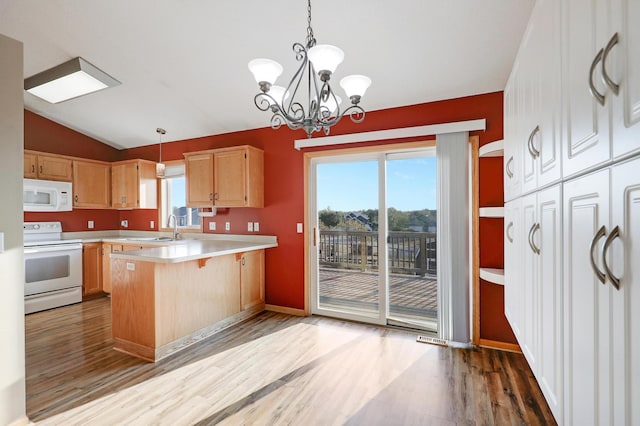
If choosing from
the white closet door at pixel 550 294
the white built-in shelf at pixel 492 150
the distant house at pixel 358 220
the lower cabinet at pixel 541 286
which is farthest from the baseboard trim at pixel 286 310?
the white closet door at pixel 550 294

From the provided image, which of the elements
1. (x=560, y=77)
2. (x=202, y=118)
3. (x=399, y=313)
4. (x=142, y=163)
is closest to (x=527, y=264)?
(x=560, y=77)

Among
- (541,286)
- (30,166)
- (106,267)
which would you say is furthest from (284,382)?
(30,166)

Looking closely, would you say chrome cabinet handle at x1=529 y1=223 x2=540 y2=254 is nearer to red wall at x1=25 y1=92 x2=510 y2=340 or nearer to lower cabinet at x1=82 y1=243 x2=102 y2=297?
red wall at x1=25 y1=92 x2=510 y2=340

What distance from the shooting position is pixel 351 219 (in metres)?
3.63

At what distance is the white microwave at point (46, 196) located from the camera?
4.09 m

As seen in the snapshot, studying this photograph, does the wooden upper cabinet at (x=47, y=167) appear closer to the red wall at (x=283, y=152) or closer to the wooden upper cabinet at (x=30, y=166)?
the wooden upper cabinet at (x=30, y=166)

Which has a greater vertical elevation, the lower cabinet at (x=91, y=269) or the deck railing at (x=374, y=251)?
Result: the deck railing at (x=374, y=251)

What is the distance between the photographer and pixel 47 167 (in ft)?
14.2

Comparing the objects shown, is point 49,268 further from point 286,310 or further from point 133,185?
point 286,310

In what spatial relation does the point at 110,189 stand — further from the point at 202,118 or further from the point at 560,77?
the point at 560,77

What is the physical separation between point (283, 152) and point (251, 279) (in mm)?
1689

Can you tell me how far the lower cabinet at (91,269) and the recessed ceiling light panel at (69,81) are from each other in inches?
86.6

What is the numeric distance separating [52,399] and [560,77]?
3.40m

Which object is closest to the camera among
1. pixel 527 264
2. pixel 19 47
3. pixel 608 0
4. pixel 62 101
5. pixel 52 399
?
pixel 608 0
